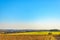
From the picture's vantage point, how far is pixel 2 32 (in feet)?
5.27

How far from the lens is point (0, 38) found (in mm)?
1595

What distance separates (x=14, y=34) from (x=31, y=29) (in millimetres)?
284

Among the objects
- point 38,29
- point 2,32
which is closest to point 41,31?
point 38,29

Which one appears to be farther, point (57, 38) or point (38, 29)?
point (38, 29)

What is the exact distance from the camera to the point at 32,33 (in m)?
1.61

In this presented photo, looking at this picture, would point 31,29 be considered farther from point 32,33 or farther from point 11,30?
point 11,30

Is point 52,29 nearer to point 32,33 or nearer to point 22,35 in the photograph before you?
point 32,33

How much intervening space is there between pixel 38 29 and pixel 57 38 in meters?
0.33

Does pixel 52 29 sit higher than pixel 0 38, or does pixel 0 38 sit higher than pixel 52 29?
pixel 52 29

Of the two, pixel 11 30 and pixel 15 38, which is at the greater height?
pixel 11 30

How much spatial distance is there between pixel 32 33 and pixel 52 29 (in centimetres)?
34

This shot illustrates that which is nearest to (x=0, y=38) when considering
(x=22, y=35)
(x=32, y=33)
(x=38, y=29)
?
(x=22, y=35)

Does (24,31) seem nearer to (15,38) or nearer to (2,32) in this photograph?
(15,38)

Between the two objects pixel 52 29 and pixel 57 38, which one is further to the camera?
pixel 52 29
